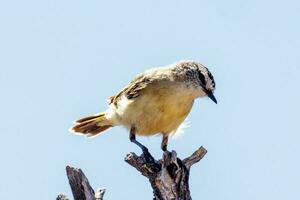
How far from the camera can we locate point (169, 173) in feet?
26.7

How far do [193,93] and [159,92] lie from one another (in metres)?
0.51

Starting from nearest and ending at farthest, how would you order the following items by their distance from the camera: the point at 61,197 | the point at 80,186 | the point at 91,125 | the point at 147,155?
the point at 61,197 < the point at 80,186 < the point at 147,155 < the point at 91,125

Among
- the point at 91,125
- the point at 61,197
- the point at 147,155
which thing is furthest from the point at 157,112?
the point at 61,197

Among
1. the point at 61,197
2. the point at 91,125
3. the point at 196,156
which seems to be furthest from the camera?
the point at 91,125

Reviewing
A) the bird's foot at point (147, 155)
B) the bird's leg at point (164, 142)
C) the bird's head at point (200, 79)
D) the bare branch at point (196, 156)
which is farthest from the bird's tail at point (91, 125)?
the bare branch at point (196, 156)

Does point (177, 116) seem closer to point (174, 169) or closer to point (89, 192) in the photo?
point (174, 169)

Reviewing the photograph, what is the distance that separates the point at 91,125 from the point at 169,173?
5.05 metres

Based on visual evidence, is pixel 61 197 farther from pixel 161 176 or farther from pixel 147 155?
pixel 147 155

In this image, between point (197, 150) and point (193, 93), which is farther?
point (193, 93)

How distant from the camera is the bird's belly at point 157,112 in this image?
35.9 feet

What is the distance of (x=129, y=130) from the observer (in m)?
11.4

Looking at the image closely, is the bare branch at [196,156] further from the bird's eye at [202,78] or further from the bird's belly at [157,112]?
the bird's eye at [202,78]

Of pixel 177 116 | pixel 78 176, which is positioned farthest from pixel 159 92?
pixel 78 176

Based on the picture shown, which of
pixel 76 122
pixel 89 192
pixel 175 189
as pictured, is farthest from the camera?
pixel 76 122
